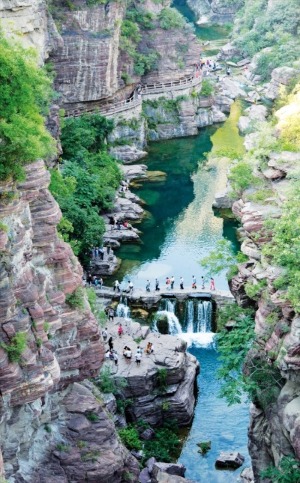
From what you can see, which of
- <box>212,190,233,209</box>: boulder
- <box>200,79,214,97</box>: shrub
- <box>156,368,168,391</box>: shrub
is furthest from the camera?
<box>200,79,214,97</box>: shrub

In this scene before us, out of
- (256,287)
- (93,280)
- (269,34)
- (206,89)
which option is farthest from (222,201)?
(269,34)

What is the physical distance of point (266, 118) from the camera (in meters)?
67.4

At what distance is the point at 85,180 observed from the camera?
49.5 meters

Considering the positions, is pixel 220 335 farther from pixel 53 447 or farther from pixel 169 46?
pixel 169 46

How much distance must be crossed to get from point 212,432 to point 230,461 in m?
2.24

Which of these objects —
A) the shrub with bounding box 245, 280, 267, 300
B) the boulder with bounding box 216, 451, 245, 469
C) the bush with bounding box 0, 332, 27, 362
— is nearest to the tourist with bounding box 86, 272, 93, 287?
the boulder with bounding box 216, 451, 245, 469

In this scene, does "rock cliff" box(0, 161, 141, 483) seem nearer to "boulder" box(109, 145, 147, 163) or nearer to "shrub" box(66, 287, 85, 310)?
"shrub" box(66, 287, 85, 310)

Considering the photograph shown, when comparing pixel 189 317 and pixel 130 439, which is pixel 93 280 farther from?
pixel 130 439

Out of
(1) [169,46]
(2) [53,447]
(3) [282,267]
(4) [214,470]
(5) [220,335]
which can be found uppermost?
(1) [169,46]

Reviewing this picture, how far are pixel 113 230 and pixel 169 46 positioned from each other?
2616 cm

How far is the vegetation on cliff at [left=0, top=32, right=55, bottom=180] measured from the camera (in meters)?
20.6

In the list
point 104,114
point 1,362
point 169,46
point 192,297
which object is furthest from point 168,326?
point 169,46

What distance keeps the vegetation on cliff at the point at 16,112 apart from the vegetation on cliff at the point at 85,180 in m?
13.3

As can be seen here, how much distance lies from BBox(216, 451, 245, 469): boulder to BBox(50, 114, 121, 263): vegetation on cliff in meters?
12.6
